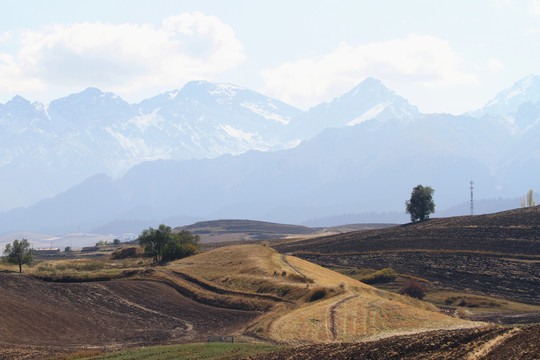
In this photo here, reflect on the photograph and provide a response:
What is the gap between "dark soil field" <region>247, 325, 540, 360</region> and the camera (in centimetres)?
2786

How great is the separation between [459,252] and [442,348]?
64.9 metres

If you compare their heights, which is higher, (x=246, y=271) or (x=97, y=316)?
(x=246, y=271)

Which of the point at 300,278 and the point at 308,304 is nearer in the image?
the point at 308,304

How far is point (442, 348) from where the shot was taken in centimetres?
3014

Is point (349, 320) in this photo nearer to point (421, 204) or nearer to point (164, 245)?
point (164, 245)

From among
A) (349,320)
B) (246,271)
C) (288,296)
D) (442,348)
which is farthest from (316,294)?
(442,348)

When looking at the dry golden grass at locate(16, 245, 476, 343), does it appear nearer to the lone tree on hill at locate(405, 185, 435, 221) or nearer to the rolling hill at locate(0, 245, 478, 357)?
the rolling hill at locate(0, 245, 478, 357)

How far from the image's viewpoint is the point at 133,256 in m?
100

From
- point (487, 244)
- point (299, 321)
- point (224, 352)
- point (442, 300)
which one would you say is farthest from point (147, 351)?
point (487, 244)

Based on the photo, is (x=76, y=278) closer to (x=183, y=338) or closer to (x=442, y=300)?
(x=183, y=338)

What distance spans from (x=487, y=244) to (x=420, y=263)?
43.1 ft

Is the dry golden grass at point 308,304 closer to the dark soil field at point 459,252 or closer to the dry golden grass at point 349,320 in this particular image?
the dry golden grass at point 349,320

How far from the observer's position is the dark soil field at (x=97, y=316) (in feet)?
134

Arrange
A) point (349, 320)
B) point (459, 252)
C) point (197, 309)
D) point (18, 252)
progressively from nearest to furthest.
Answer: point (349, 320) → point (197, 309) → point (18, 252) → point (459, 252)
